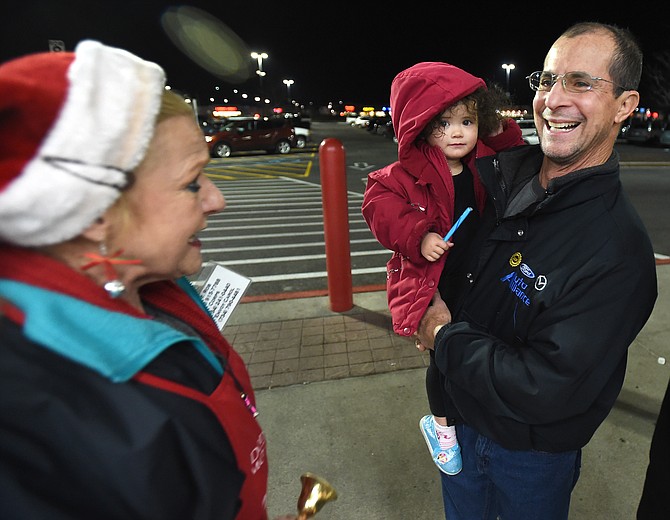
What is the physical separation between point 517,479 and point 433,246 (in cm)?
91

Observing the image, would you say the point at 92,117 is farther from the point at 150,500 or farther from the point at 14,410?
the point at 150,500

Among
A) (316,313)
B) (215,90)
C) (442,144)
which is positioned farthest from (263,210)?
(215,90)

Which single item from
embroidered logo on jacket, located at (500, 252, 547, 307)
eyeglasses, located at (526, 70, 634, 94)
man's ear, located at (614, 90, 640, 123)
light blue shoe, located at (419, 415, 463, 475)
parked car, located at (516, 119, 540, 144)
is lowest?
parked car, located at (516, 119, 540, 144)

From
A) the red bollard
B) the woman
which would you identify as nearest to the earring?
the woman

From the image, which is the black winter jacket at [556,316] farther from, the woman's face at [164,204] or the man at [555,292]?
the woman's face at [164,204]

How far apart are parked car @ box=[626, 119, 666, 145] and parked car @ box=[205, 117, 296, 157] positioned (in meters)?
17.8

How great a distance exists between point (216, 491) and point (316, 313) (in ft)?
10.7

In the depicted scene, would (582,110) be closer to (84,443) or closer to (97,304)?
(97,304)

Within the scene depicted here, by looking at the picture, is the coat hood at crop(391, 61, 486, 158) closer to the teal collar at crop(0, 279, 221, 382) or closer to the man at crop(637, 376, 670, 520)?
the man at crop(637, 376, 670, 520)

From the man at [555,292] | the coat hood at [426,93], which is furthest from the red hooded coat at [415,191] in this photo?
the man at [555,292]

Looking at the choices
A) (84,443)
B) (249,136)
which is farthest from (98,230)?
(249,136)

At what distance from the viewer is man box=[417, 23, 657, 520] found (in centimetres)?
→ 114

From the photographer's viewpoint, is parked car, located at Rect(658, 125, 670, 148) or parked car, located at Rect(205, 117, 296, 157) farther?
parked car, located at Rect(658, 125, 670, 148)

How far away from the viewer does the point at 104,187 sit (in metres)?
0.73
